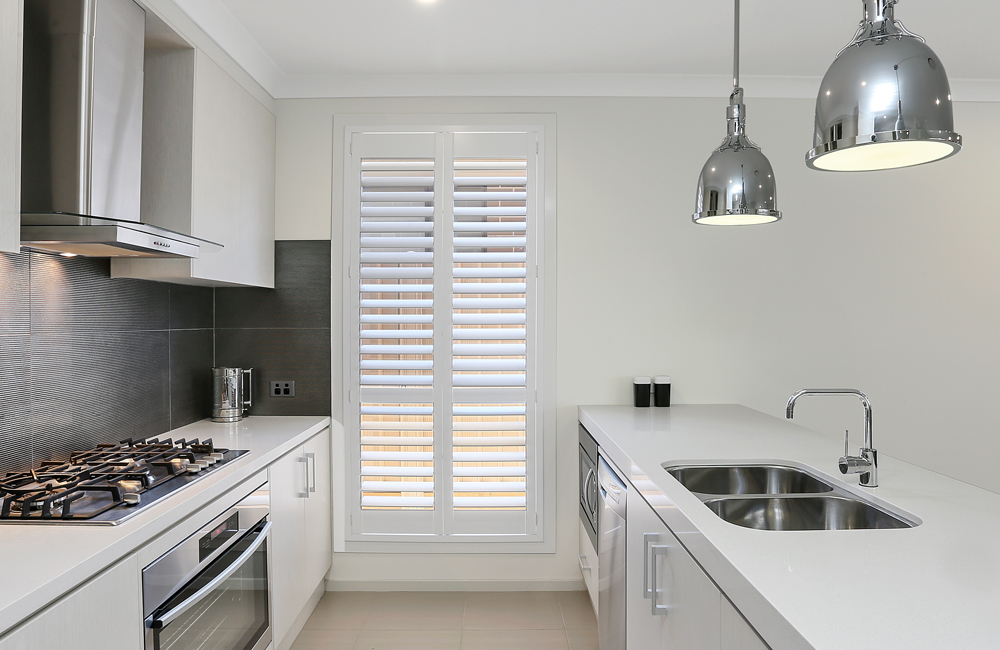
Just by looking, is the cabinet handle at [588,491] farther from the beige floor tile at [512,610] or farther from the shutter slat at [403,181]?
the shutter slat at [403,181]

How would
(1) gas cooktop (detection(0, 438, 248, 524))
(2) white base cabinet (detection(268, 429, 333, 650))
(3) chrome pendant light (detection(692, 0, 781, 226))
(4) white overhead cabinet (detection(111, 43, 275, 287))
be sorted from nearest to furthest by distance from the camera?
(1) gas cooktop (detection(0, 438, 248, 524))
(3) chrome pendant light (detection(692, 0, 781, 226))
(4) white overhead cabinet (detection(111, 43, 275, 287))
(2) white base cabinet (detection(268, 429, 333, 650))

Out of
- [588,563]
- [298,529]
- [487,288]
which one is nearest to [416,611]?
[298,529]

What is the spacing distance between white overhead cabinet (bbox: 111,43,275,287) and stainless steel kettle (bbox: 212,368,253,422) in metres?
0.53

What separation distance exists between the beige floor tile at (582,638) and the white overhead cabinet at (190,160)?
6.92ft

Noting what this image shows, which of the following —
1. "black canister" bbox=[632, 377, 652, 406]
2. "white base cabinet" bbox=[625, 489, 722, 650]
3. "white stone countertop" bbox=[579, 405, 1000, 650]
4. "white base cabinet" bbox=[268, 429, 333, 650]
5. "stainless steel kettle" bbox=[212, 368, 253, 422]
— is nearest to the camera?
"white stone countertop" bbox=[579, 405, 1000, 650]

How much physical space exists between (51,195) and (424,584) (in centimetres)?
238

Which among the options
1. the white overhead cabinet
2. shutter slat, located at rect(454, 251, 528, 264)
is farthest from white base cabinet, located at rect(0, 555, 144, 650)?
shutter slat, located at rect(454, 251, 528, 264)

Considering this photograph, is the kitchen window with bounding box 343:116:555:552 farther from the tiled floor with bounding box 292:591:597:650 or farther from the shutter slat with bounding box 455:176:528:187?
the tiled floor with bounding box 292:591:597:650

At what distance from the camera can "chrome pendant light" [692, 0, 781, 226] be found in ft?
6.05

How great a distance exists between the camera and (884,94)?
113 centimetres

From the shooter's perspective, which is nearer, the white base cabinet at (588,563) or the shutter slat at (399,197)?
the white base cabinet at (588,563)

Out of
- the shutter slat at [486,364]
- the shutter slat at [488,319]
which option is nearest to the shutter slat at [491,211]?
the shutter slat at [488,319]

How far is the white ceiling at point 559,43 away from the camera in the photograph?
2436 millimetres

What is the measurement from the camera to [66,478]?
5.78ft
